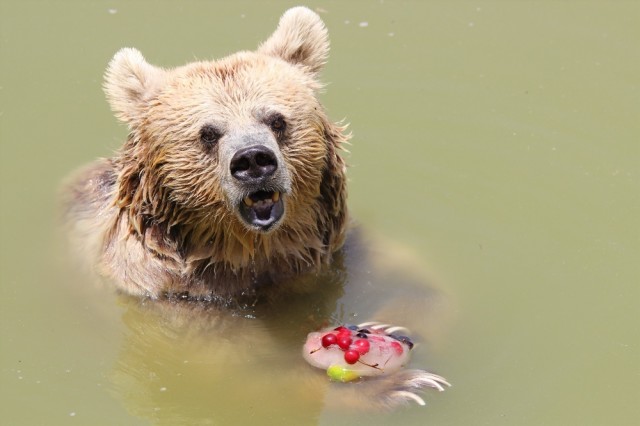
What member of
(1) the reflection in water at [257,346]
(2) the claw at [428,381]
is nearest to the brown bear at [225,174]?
(1) the reflection in water at [257,346]

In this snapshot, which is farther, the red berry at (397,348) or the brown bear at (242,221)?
the red berry at (397,348)

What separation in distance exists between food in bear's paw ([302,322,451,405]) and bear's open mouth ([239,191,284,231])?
0.81m

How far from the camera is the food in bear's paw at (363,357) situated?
6543 mm

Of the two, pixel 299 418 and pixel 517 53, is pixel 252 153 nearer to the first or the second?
pixel 299 418

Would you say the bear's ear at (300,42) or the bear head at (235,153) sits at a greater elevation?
Answer: the bear's ear at (300,42)

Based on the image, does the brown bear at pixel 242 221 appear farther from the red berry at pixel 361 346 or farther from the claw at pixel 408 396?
the red berry at pixel 361 346

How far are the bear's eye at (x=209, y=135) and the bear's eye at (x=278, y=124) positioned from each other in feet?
1.00

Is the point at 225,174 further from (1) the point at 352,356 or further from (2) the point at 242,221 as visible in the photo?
(1) the point at 352,356

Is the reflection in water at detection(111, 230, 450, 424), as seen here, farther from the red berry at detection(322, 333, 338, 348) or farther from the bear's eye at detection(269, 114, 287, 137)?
the bear's eye at detection(269, 114, 287, 137)

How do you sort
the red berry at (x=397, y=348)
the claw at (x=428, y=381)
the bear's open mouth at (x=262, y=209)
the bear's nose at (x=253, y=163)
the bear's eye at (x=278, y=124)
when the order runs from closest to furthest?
the bear's nose at (x=253, y=163)
the bear's open mouth at (x=262, y=209)
the bear's eye at (x=278, y=124)
the claw at (x=428, y=381)
the red berry at (x=397, y=348)

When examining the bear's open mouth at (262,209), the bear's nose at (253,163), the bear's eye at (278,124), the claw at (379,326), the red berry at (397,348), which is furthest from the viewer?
the claw at (379,326)

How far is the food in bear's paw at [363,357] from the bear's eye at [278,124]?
47.8 inches

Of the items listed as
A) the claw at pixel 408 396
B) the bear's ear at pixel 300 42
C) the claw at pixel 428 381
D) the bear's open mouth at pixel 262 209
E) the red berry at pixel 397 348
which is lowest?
the claw at pixel 408 396

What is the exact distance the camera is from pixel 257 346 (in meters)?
7.07
